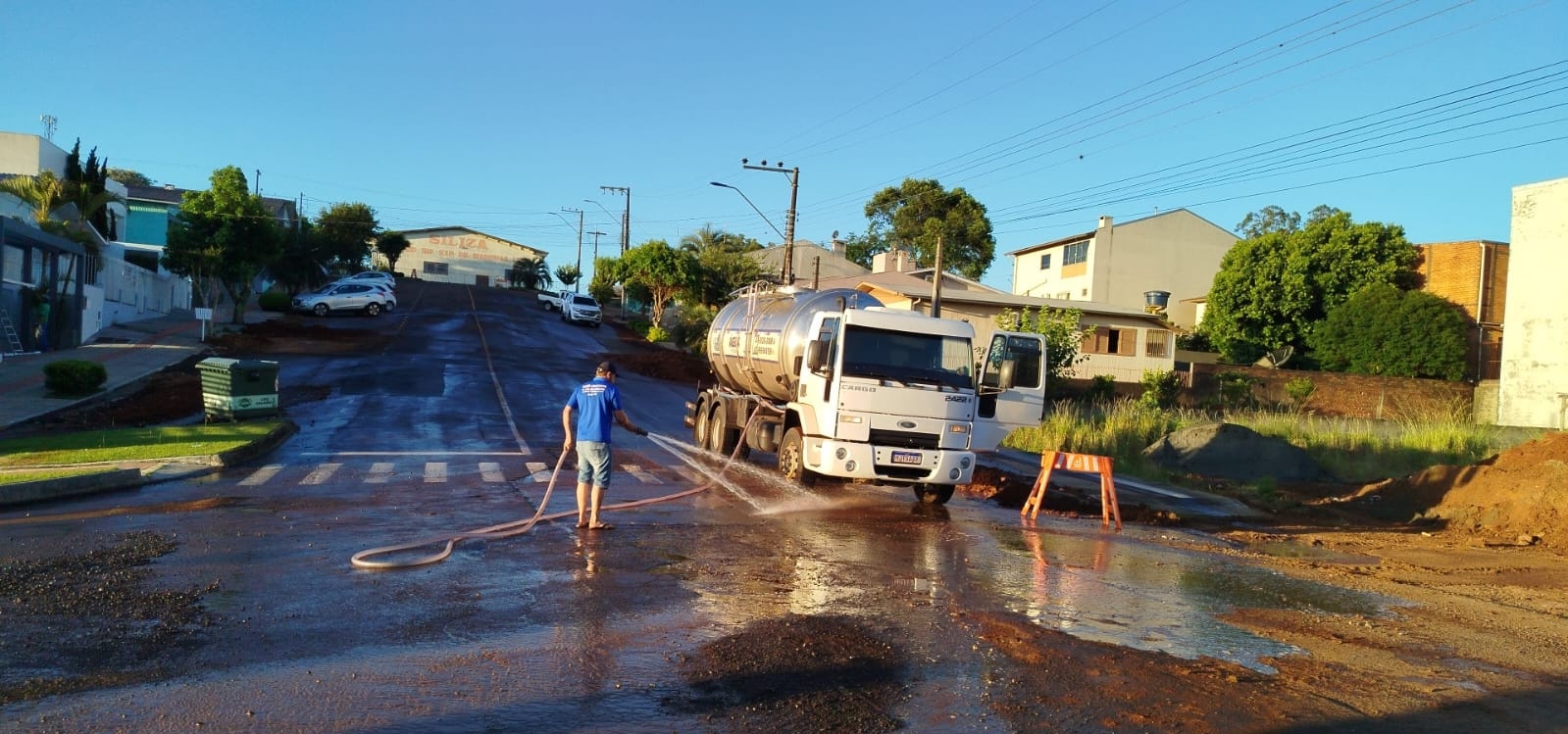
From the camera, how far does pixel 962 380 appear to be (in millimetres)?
13914

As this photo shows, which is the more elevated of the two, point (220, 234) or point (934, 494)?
point (220, 234)

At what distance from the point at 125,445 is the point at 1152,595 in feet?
47.3

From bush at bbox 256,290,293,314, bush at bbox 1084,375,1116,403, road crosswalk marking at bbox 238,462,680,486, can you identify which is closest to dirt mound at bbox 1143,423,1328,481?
road crosswalk marking at bbox 238,462,680,486

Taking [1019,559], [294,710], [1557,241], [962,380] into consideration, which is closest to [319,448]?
[962,380]

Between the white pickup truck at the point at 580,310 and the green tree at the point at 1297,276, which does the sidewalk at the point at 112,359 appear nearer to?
the white pickup truck at the point at 580,310

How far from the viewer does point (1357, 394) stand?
38781mm

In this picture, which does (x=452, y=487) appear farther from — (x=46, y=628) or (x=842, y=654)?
(x=842, y=654)

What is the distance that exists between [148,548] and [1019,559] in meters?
7.76

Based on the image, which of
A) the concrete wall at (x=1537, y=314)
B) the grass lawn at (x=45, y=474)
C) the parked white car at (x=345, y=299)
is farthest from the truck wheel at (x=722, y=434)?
the parked white car at (x=345, y=299)

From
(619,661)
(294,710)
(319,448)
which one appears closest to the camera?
(294,710)

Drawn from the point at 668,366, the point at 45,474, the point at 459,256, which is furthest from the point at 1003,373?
the point at 459,256

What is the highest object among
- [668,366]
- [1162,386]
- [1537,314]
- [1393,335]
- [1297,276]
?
[1297,276]

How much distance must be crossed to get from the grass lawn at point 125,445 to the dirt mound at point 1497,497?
1727 cm

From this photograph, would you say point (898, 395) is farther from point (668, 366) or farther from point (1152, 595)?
point (668, 366)
